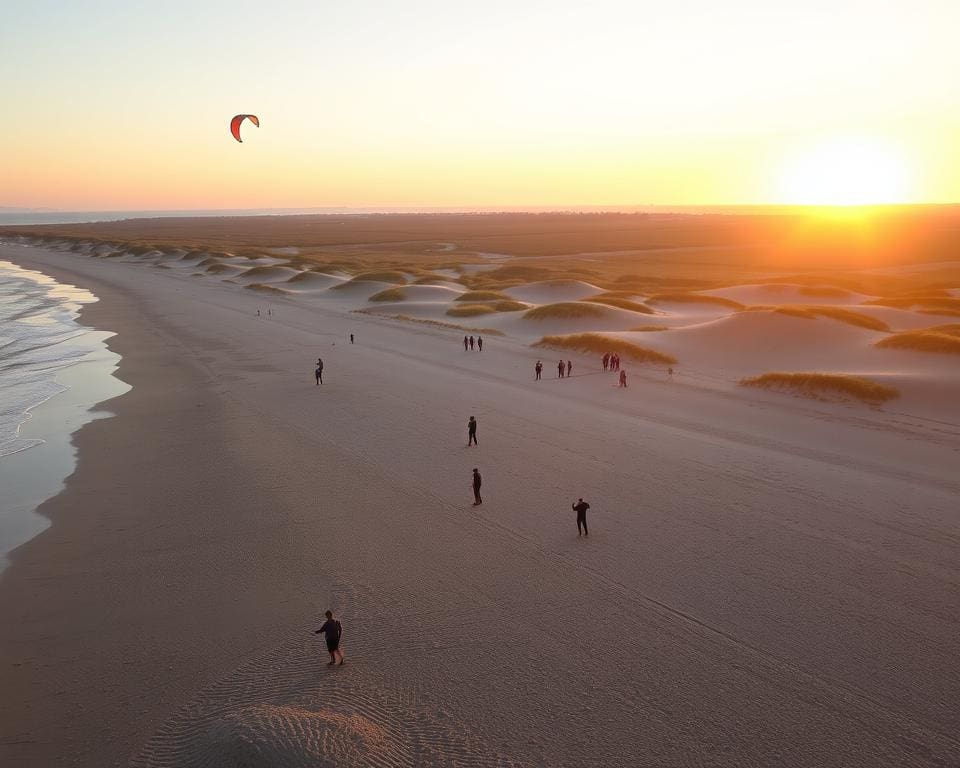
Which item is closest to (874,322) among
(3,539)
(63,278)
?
(3,539)

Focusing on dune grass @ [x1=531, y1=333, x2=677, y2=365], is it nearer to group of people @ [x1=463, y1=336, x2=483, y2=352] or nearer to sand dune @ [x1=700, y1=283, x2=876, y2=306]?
group of people @ [x1=463, y1=336, x2=483, y2=352]

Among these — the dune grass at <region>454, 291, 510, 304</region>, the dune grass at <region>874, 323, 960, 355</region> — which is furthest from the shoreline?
the dune grass at <region>454, 291, 510, 304</region>

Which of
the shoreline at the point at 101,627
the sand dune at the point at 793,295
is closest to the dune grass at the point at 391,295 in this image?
the sand dune at the point at 793,295

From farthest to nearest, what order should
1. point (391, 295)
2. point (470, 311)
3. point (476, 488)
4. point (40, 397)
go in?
point (391, 295)
point (470, 311)
point (40, 397)
point (476, 488)

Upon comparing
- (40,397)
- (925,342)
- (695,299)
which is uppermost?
Answer: (925,342)

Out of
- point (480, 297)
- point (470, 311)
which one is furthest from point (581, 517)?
point (480, 297)

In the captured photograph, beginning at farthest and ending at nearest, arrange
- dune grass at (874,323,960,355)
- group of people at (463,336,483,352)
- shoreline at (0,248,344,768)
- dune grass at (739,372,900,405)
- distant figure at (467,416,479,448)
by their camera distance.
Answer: group of people at (463,336,483,352) < dune grass at (874,323,960,355) < dune grass at (739,372,900,405) < distant figure at (467,416,479,448) < shoreline at (0,248,344,768)

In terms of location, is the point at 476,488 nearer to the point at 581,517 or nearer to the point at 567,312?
the point at 581,517
